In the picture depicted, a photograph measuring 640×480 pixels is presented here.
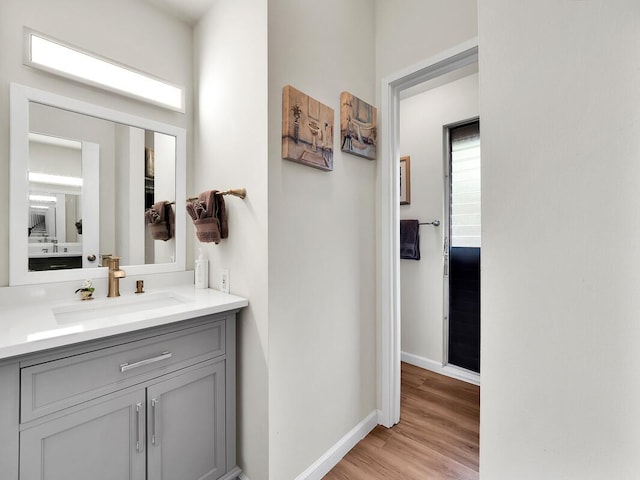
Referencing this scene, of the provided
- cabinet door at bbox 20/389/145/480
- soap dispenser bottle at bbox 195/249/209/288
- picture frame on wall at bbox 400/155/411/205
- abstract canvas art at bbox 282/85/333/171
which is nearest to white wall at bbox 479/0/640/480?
abstract canvas art at bbox 282/85/333/171

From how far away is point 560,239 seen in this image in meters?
0.70

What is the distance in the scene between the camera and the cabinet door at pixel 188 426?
1.14m

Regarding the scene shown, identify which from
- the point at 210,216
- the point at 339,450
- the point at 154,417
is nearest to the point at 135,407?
the point at 154,417

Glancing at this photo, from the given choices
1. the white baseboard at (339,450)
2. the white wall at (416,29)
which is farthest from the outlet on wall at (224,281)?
the white wall at (416,29)

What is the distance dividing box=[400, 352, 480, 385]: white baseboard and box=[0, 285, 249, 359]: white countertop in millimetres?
1993

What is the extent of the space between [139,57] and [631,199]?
7.18 ft

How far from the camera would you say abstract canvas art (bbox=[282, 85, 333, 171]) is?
1287 millimetres

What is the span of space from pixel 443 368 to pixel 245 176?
91.2 inches

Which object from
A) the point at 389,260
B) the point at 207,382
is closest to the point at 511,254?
the point at 389,260

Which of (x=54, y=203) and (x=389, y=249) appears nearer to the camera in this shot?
(x=54, y=203)

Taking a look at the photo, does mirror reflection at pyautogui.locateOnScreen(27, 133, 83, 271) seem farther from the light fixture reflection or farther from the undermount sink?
the undermount sink

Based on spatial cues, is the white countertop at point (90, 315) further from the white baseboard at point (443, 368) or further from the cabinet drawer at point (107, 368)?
the white baseboard at point (443, 368)

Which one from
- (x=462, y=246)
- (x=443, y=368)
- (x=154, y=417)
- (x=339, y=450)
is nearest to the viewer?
(x=154, y=417)

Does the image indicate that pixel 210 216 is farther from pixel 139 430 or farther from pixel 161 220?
pixel 139 430
